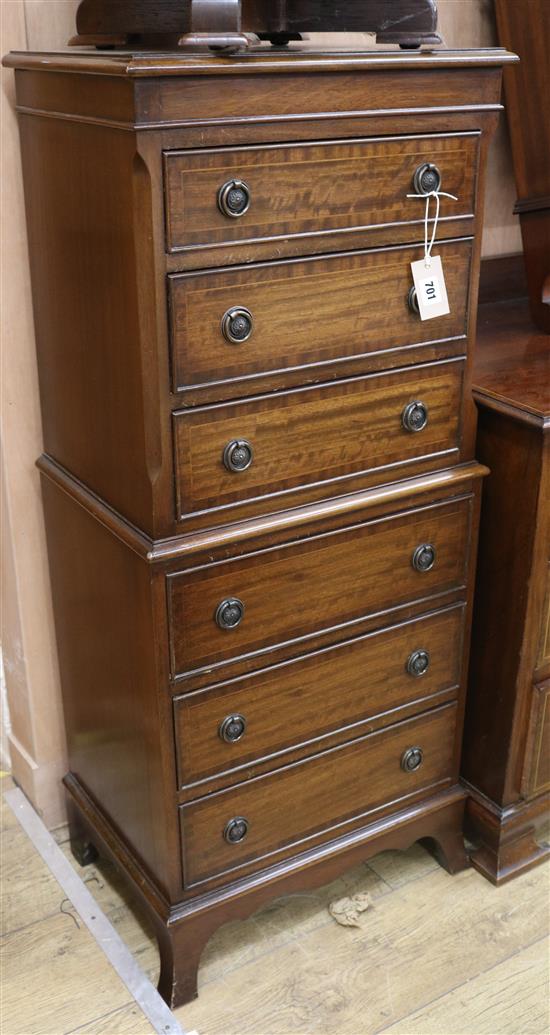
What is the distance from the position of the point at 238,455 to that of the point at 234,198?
1.16ft

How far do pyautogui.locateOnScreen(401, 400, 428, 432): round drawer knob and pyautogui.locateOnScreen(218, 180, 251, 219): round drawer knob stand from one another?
45 cm

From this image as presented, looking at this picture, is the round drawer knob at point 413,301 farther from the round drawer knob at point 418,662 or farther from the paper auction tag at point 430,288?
the round drawer knob at point 418,662

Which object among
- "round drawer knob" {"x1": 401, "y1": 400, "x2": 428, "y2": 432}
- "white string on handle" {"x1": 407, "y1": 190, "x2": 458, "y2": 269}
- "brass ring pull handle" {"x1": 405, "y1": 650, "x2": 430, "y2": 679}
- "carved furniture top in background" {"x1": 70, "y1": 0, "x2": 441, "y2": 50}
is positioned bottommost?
"brass ring pull handle" {"x1": 405, "y1": 650, "x2": 430, "y2": 679}

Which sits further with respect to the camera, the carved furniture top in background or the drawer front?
the carved furniture top in background

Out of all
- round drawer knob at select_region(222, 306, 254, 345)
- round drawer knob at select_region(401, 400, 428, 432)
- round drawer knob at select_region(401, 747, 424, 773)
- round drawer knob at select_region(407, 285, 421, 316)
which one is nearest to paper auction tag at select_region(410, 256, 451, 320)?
round drawer knob at select_region(407, 285, 421, 316)

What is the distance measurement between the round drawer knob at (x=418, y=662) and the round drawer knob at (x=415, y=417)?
415 mm

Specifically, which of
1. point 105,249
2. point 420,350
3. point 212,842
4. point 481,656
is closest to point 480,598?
point 481,656

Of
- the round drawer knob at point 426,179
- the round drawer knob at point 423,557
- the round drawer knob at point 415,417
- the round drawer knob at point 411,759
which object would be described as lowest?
the round drawer knob at point 411,759

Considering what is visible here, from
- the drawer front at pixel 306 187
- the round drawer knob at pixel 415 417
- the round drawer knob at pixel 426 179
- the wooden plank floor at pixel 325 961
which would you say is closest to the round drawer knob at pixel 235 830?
the wooden plank floor at pixel 325 961

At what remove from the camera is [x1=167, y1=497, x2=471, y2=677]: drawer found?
154 centimetres

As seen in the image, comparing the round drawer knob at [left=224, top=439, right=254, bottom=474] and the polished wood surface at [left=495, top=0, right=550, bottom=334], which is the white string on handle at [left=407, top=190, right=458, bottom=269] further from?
the polished wood surface at [left=495, top=0, right=550, bottom=334]

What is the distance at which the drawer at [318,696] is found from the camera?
5.32 feet

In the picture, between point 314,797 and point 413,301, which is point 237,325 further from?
point 314,797

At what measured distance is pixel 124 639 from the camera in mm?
1649
